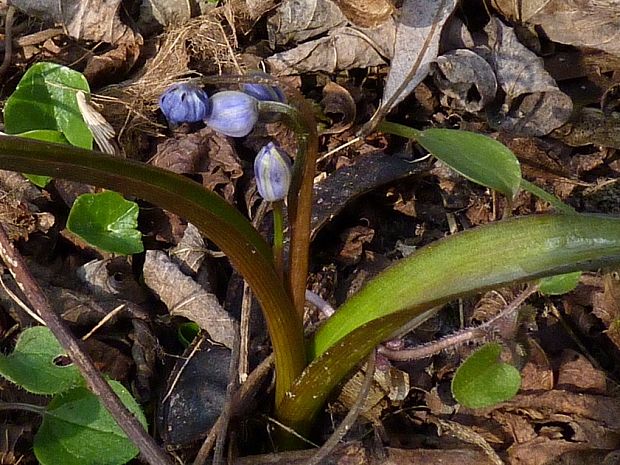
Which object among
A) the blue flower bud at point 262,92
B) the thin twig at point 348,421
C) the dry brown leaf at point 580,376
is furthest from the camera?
the dry brown leaf at point 580,376

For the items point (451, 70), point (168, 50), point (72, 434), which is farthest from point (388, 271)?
point (168, 50)

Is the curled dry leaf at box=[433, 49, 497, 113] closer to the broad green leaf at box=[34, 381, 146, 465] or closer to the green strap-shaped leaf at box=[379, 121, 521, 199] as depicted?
the green strap-shaped leaf at box=[379, 121, 521, 199]

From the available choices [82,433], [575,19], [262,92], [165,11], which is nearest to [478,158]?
[262,92]

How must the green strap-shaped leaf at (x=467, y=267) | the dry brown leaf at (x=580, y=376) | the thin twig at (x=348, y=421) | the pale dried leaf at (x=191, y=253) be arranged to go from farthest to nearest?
the pale dried leaf at (x=191, y=253)
the dry brown leaf at (x=580, y=376)
the thin twig at (x=348, y=421)
the green strap-shaped leaf at (x=467, y=267)

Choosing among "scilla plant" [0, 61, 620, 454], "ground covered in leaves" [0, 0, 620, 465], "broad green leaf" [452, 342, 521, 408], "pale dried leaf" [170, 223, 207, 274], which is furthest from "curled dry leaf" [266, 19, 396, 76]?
"broad green leaf" [452, 342, 521, 408]

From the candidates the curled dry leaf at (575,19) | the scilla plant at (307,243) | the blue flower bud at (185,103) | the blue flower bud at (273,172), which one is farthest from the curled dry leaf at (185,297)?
the curled dry leaf at (575,19)

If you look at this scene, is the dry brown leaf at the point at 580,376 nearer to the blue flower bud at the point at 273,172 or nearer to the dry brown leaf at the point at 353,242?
the dry brown leaf at the point at 353,242
